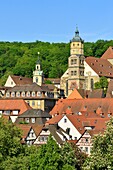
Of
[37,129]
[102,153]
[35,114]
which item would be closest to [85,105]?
[35,114]

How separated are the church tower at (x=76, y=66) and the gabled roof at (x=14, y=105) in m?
15.8

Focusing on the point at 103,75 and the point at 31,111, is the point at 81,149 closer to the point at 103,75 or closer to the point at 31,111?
the point at 31,111

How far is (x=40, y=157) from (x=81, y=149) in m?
26.0

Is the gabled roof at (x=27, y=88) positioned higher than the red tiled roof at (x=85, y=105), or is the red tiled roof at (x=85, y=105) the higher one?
the gabled roof at (x=27, y=88)

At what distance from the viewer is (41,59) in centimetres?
14775

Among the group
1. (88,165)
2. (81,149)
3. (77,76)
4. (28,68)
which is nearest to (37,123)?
(81,149)

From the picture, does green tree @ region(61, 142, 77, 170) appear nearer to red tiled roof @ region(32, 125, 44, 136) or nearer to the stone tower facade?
red tiled roof @ region(32, 125, 44, 136)

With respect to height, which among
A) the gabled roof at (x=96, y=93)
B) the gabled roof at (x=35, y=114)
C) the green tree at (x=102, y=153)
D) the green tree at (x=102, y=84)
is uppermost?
the green tree at (x=102, y=84)

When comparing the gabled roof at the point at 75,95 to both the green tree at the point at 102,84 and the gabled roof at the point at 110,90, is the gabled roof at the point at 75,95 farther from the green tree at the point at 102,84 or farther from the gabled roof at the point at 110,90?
the green tree at the point at 102,84

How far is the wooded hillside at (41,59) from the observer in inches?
5344

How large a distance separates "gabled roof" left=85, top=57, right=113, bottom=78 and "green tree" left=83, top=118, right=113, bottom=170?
6798cm

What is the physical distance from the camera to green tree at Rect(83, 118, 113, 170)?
1690 inches

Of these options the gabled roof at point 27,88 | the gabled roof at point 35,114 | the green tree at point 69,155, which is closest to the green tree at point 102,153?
the green tree at point 69,155

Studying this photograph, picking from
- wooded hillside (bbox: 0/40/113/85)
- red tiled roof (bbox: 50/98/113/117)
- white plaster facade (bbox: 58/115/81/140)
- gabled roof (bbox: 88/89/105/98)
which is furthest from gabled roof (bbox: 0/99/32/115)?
wooded hillside (bbox: 0/40/113/85)
